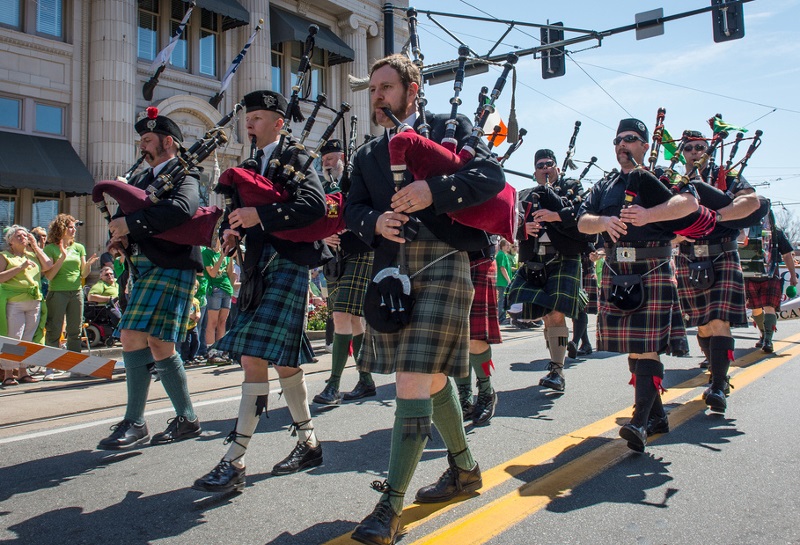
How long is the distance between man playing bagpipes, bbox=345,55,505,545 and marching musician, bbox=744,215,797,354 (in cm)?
632

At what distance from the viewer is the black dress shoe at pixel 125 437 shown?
3.99 m

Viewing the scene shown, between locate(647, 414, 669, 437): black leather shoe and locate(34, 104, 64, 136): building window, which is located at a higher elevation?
locate(34, 104, 64, 136): building window

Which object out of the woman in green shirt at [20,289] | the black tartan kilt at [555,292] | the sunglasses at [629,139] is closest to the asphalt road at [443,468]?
the black tartan kilt at [555,292]

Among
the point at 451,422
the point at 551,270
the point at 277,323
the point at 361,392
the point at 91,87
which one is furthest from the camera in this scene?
the point at 91,87

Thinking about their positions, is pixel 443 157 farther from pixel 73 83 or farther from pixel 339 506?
pixel 73 83

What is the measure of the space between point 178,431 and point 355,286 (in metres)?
1.82

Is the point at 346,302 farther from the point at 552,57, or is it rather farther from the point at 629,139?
the point at 552,57

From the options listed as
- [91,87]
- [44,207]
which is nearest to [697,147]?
[91,87]

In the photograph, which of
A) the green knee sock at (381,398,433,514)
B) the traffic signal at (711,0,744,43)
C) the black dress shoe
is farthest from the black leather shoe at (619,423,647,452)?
the traffic signal at (711,0,744,43)

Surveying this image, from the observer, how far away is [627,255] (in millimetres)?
4172

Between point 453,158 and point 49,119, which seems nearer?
point 453,158

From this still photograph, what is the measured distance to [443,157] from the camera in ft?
9.13

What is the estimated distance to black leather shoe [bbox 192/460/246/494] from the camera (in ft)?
10.3

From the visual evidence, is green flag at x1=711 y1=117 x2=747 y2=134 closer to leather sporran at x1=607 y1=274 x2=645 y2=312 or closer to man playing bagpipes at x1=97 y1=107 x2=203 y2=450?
leather sporran at x1=607 y1=274 x2=645 y2=312
